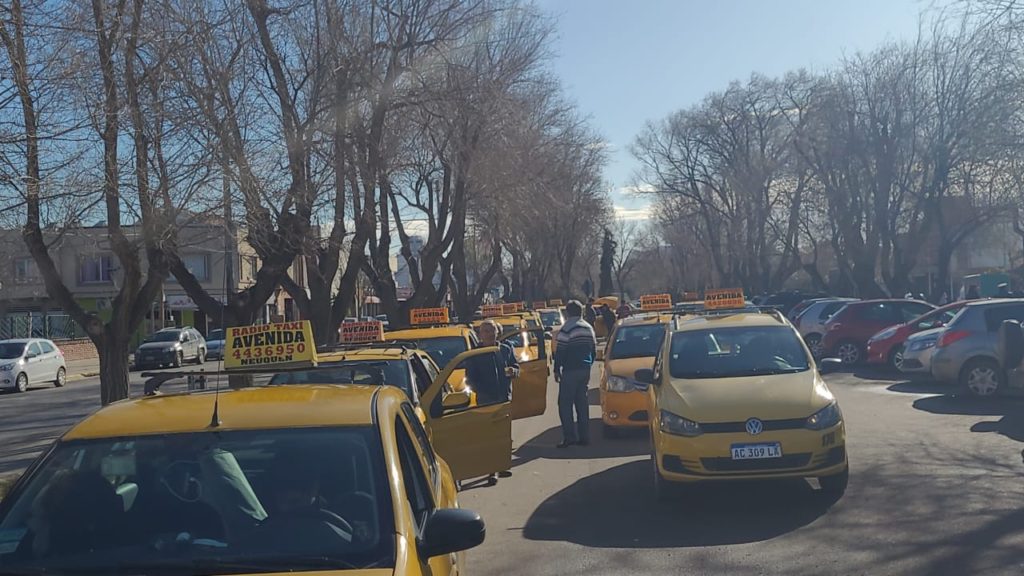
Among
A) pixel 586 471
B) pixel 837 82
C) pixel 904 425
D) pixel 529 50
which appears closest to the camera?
pixel 586 471

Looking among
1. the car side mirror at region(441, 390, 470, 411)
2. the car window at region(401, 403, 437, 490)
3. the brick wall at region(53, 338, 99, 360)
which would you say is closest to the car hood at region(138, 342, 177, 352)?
the brick wall at region(53, 338, 99, 360)

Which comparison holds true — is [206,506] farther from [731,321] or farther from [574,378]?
[574,378]

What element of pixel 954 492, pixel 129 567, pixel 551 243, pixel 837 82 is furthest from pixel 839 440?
pixel 551 243

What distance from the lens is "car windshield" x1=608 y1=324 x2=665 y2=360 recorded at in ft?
49.6

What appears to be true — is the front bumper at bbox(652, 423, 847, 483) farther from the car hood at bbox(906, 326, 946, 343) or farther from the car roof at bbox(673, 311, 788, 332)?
the car hood at bbox(906, 326, 946, 343)

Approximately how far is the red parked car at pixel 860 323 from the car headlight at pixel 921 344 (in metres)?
4.53

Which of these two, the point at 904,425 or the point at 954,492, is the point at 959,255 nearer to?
the point at 904,425

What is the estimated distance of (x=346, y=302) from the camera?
68.7 ft

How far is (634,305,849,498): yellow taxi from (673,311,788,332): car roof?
88cm

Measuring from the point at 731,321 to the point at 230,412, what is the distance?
25.6ft

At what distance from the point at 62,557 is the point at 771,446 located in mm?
6322

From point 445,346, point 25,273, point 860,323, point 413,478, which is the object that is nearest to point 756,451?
point 413,478

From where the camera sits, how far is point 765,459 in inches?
352

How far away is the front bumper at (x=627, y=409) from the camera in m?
13.6
